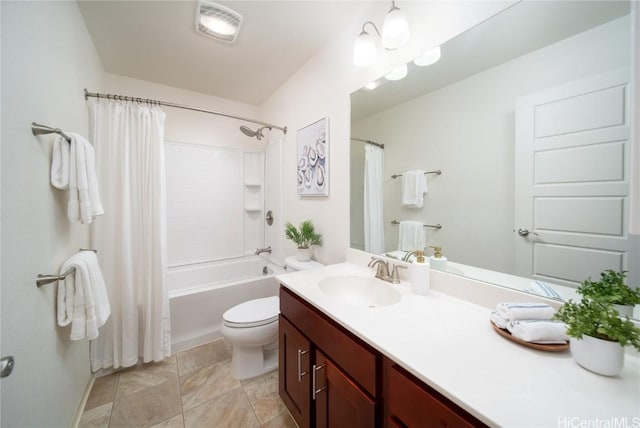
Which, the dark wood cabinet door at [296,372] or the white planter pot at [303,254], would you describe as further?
the white planter pot at [303,254]

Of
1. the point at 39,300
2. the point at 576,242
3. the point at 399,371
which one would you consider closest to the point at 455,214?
the point at 576,242

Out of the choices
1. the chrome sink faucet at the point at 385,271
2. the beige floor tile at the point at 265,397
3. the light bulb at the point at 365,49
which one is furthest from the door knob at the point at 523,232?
the beige floor tile at the point at 265,397

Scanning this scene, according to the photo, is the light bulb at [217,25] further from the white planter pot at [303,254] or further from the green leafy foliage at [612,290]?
the green leafy foliage at [612,290]

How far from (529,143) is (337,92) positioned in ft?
4.00

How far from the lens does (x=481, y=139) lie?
0.99m

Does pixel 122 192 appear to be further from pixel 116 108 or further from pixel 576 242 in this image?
pixel 576 242

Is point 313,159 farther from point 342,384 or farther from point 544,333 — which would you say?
point 544,333

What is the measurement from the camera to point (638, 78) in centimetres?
46

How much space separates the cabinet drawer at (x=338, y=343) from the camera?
2.38ft

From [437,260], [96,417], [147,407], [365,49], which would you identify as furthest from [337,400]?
[365,49]

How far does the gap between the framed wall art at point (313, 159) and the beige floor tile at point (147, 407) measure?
168 cm

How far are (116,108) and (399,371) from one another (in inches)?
93.1

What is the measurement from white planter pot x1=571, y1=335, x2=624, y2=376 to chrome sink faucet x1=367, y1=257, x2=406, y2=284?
0.67 m

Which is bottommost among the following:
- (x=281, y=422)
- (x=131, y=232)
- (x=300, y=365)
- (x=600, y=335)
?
(x=281, y=422)
